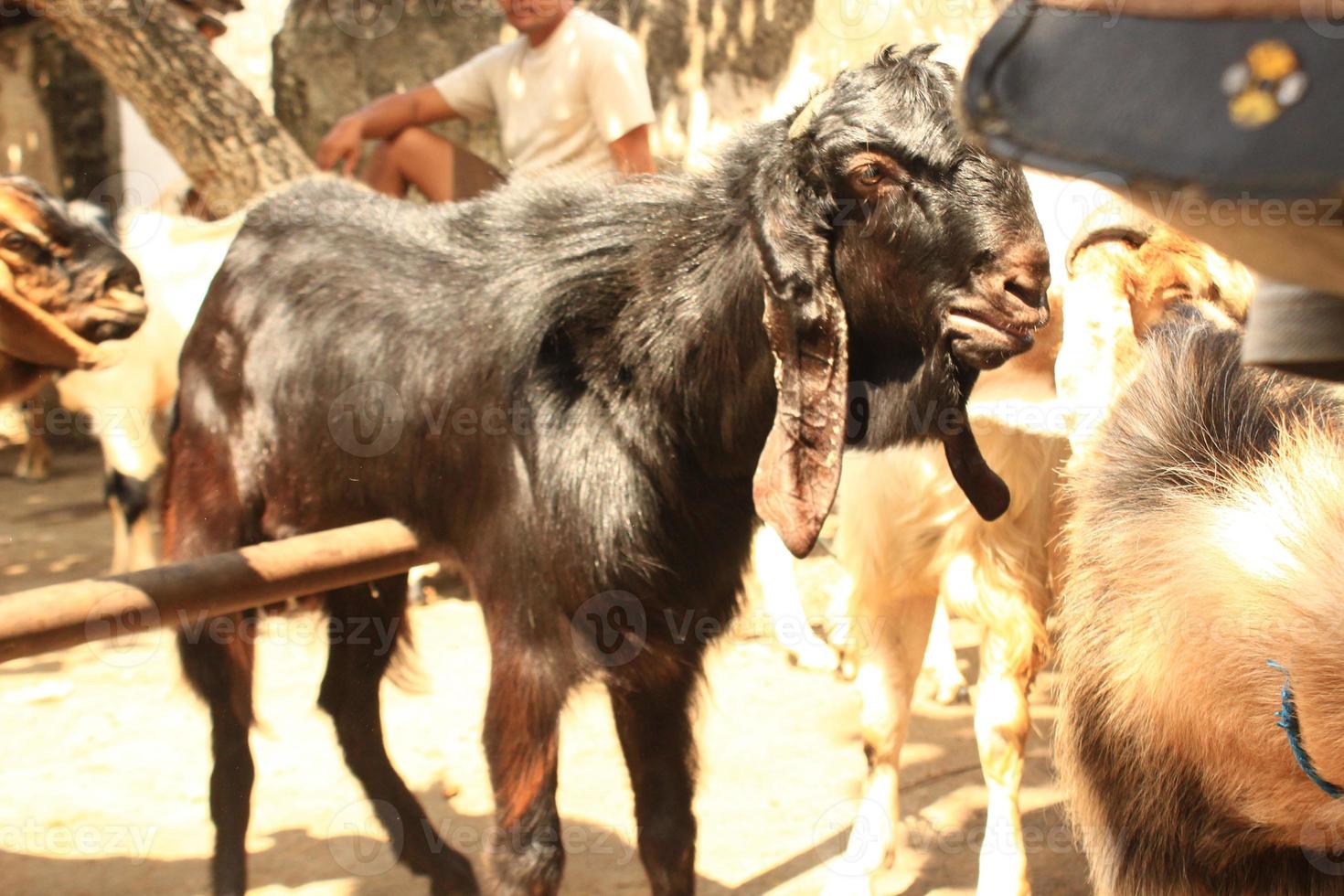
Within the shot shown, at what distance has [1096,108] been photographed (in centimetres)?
87

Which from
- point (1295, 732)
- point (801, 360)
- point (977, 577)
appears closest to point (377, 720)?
point (977, 577)

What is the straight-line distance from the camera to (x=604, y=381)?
2514 millimetres

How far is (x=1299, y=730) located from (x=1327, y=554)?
20 centimetres

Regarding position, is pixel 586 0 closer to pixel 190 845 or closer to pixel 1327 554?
pixel 190 845

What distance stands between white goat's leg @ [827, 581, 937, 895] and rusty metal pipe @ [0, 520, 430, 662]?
136 centimetres

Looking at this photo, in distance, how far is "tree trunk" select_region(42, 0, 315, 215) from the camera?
591 cm

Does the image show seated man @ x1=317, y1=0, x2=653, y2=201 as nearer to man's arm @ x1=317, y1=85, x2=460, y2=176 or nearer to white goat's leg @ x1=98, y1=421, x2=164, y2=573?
man's arm @ x1=317, y1=85, x2=460, y2=176

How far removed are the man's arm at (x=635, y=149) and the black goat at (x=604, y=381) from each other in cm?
166

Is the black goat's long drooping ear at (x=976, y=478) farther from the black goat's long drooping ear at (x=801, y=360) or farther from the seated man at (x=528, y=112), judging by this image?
the seated man at (x=528, y=112)

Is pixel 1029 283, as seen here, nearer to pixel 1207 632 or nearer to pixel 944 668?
pixel 1207 632

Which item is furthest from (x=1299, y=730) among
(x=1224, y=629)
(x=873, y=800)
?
(x=873, y=800)

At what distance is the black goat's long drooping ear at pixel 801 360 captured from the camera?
220 cm

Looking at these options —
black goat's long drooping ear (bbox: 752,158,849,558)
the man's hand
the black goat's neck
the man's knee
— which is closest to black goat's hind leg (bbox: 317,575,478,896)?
the black goat's neck

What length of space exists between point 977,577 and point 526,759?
4.38 feet
